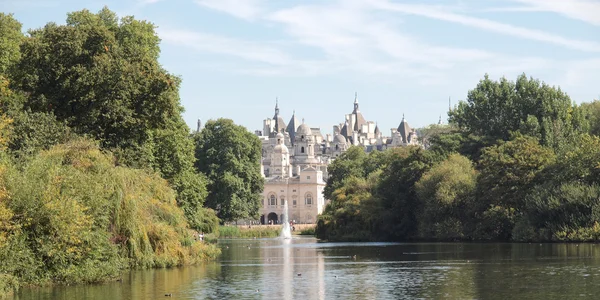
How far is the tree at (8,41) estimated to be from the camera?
1906 inches

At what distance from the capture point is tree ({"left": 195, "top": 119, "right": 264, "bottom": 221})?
8888 cm

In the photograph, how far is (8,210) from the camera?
25594 mm

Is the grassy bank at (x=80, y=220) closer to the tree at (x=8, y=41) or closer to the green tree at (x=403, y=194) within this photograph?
the tree at (x=8, y=41)

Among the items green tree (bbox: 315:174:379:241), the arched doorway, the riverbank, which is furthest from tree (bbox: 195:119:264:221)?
the arched doorway

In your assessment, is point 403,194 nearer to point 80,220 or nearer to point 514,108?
point 514,108

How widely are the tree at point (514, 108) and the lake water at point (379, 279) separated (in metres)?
28.3

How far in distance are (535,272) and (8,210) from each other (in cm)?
1583

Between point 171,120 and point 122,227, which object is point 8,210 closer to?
point 122,227

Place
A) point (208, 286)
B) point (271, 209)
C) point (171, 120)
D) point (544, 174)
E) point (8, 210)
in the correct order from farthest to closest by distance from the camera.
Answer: point (271, 209), point (544, 174), point (171, 120), point (208, 286), point (8, 210)

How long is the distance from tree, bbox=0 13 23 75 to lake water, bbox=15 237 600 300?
13.3 meters

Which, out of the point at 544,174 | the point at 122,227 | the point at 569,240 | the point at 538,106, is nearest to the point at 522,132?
the point at 538,106

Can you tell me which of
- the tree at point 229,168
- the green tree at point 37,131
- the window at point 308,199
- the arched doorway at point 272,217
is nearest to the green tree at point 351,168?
the tree at point 229,168

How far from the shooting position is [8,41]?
167ft

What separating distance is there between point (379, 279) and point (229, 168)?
58.2 metres
